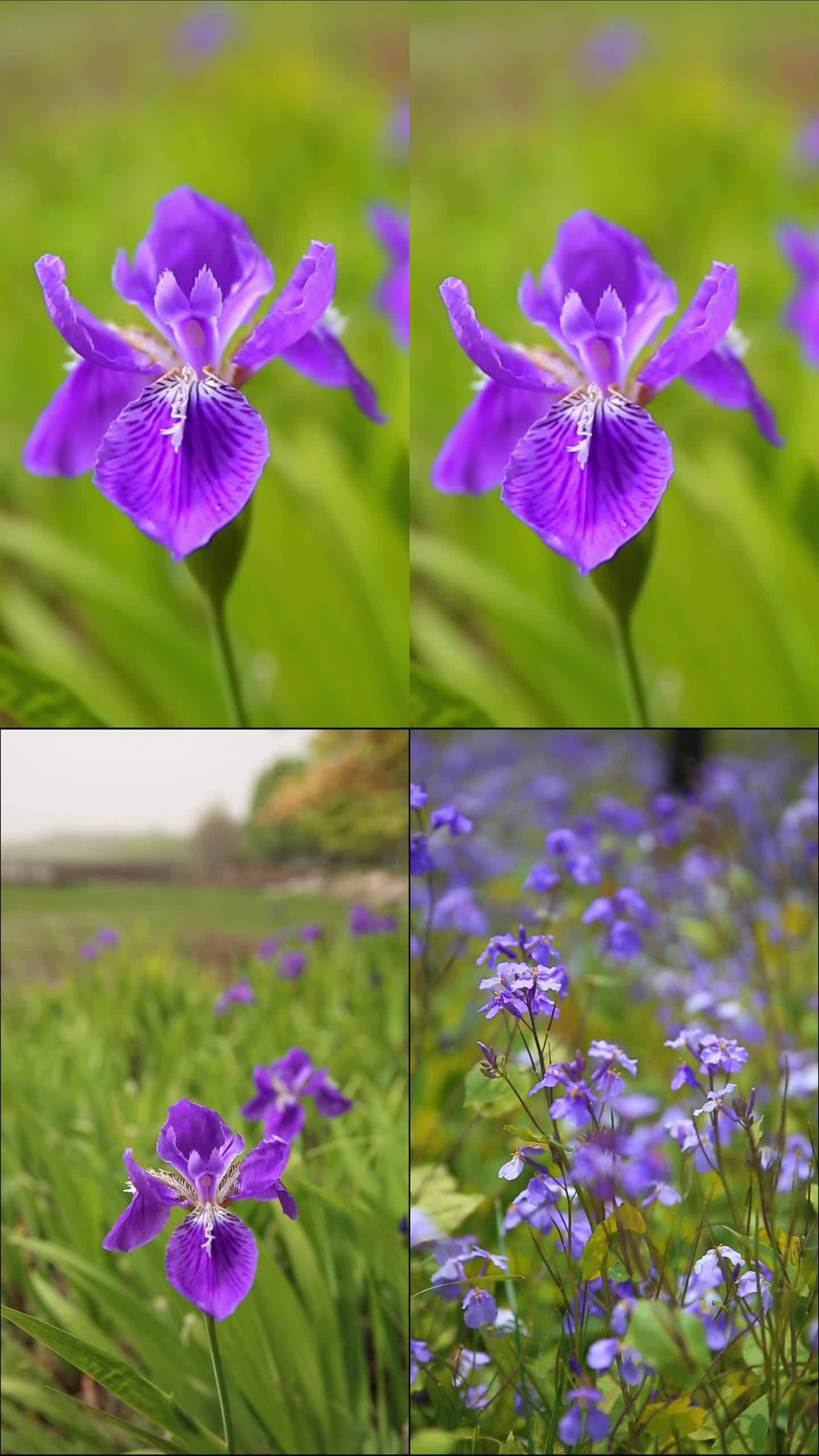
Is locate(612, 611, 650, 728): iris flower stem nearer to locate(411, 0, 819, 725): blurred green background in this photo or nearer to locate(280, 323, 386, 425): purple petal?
locate(411, 0, 819, 725): blurred green background

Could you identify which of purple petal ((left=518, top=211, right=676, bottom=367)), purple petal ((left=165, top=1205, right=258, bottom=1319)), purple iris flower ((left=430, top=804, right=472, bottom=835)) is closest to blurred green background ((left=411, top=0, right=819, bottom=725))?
purple iris flower ((left=430, top=804, right=472, bottom=835))

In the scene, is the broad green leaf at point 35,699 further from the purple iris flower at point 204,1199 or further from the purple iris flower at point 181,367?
the purple iris flower at point 204,1199

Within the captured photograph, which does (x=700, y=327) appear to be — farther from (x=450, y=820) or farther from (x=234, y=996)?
(x=234, y=996)

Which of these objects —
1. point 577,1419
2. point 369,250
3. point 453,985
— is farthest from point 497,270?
point 577,1419

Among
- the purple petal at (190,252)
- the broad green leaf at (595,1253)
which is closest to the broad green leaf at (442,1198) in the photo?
the broad green leaf at (595,1253)


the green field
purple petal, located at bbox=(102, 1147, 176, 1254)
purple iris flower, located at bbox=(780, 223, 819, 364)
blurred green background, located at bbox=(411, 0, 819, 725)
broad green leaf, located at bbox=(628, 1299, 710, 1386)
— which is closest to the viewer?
broad green leaf, located at bbox=(628, 1299, 710, 1386)

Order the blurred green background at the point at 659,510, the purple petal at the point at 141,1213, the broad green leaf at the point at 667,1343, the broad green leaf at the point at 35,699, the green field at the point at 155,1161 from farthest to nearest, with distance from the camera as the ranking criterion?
1. the blurred green background at the point at 659,510
2. the green field at the point at 155,1161
3. the broad green leaf at the point at 35,699
4. the purple petal at the point at 141,1213
5. the broad green leaf at the point at 667,1343

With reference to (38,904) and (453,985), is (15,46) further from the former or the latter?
(453,985)
